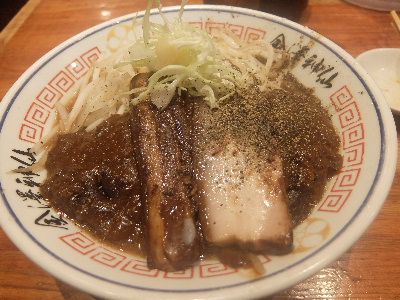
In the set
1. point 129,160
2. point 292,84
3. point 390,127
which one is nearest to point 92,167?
point 129,160

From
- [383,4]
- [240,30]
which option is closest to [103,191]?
[240,30]

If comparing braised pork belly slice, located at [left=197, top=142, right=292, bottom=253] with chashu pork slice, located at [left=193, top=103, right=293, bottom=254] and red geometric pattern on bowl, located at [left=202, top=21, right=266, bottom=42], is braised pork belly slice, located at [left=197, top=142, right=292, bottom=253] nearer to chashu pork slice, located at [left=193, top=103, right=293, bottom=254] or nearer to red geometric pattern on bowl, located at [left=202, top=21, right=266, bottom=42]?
chashu pork slice, located at [left=193, top=103, right=293, bottom=254]

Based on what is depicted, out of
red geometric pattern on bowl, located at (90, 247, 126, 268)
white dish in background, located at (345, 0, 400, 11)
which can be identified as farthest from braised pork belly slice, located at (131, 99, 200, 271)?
white dish in background, located at (345, 0, 400, 11)

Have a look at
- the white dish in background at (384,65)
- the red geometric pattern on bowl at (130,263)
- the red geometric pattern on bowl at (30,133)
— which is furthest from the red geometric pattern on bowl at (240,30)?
the red geometric pattern on bowl at (130,263)

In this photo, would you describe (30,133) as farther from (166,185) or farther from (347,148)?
(347,148)

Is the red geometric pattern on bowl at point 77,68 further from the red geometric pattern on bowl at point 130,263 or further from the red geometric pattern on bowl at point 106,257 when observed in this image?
the red geometric pattern on bowl at point 106,257

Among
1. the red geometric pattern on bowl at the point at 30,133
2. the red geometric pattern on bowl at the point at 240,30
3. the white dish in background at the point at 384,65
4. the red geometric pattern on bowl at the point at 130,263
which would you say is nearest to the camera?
the red geometric pattern on bowl at the point at 130,263

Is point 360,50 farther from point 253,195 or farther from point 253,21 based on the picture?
point 253,195
